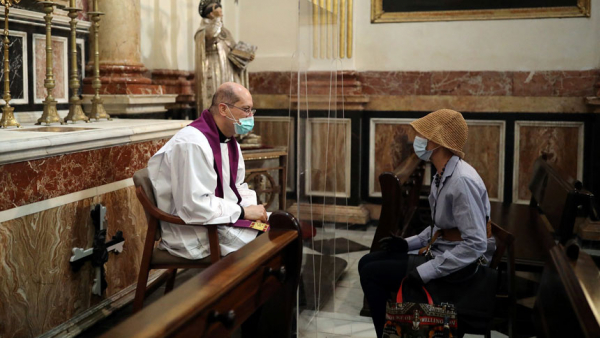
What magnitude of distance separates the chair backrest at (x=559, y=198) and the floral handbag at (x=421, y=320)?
0.80 metres

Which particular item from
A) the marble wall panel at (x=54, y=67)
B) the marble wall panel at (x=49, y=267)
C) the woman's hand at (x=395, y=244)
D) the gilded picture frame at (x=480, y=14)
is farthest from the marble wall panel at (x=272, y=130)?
the woman's hand at (x=395, y=244)

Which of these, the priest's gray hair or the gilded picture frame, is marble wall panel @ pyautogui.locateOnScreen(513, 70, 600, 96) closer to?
the gilded picture frame

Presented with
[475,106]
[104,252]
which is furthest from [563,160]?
[104,252]

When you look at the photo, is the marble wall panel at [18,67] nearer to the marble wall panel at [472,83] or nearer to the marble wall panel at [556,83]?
the marble wall panel at [472,83]

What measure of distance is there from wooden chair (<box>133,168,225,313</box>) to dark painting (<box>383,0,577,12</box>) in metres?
3.85

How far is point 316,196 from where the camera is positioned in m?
3.46

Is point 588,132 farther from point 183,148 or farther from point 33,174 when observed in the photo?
point 33,174

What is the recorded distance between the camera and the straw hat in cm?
304

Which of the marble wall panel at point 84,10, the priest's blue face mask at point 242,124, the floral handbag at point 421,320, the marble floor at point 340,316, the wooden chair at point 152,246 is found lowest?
the marble floor at point 340,316

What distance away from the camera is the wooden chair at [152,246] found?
10.7ft

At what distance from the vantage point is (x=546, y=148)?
239 inches

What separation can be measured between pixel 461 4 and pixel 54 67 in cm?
373

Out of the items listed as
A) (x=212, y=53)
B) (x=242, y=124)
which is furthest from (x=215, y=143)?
(x=212, y=53)

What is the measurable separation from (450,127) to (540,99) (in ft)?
11.1
